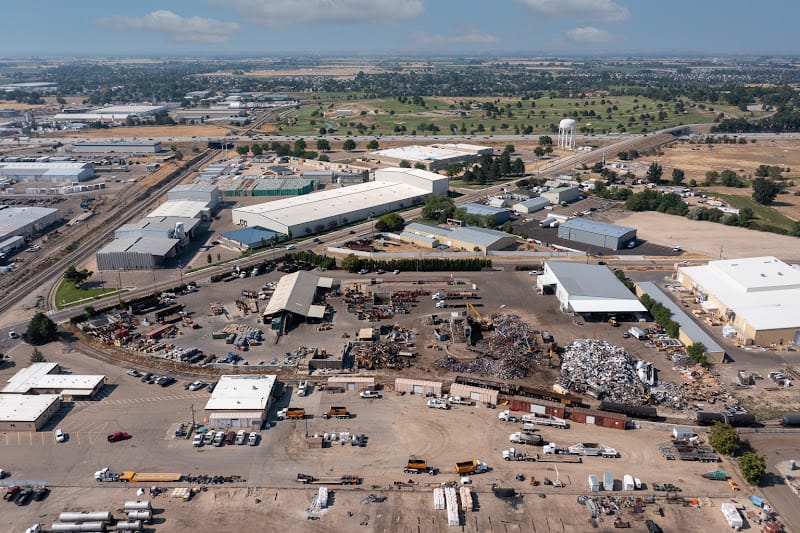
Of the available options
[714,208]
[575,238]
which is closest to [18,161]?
[575,238]

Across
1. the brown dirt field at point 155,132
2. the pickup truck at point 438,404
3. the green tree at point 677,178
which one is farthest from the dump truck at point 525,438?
the brown dirt field at point 155,132

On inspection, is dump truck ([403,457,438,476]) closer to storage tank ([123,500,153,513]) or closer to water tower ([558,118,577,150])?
storage tank ([123,500,153,513])

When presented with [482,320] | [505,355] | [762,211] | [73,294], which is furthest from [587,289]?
[762,211]

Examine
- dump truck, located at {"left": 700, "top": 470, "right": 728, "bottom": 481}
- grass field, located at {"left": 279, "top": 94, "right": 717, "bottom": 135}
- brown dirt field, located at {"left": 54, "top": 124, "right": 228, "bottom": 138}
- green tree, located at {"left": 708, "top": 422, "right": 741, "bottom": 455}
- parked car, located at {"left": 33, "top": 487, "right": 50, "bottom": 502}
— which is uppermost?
grass field, located at {"left": 279, "top": 94, "right": 717, "bottom": 135}

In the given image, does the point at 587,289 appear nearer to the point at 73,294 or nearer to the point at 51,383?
the point at 51,383

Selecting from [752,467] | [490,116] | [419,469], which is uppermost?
[490,116]

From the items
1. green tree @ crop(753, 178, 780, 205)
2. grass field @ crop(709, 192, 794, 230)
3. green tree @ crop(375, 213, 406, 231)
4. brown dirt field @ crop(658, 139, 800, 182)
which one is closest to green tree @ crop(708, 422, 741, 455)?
green tree @ crop(375, 213, 406, 231)
